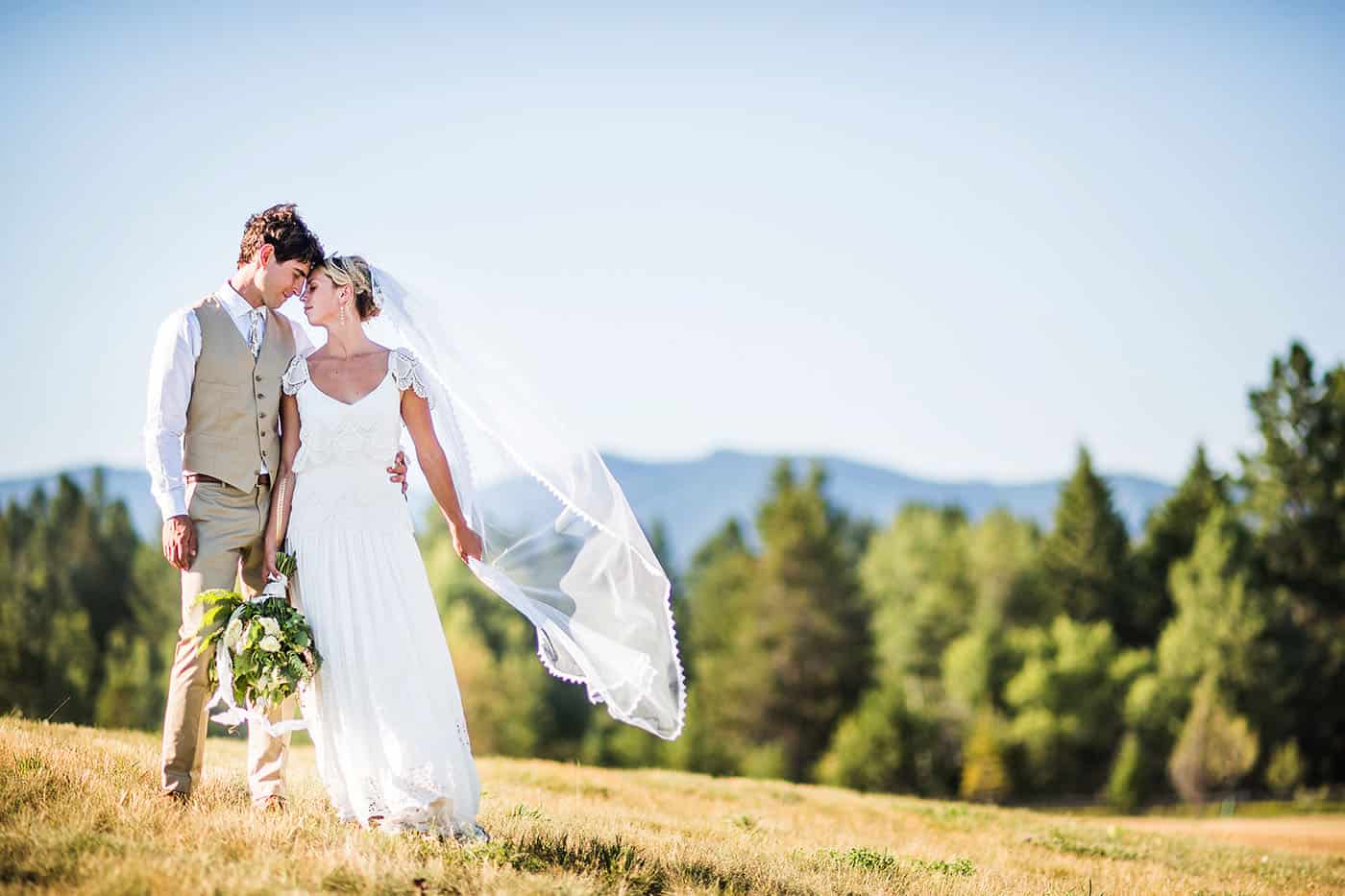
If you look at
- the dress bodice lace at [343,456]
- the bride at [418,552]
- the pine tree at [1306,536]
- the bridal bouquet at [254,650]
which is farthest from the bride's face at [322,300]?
the pine tree at [1306,536]

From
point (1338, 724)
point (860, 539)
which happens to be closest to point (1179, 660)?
point (1338, 724)

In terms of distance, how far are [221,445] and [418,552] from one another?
4.11 feet

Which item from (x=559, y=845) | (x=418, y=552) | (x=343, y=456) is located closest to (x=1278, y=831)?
(x=559, y=845)

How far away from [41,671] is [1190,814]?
144 feet

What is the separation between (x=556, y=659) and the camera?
7887 millimetres

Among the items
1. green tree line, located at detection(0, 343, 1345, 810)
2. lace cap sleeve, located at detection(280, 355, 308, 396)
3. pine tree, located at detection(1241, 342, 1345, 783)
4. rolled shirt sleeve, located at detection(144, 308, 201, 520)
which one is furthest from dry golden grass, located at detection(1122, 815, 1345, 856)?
pine tree, located at detection(1241, 342, 1345, 783)

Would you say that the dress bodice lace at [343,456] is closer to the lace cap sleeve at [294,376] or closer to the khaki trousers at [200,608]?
the lace cap sleeve at [294,376]

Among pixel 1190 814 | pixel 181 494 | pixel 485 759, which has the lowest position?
pixel 1190 814

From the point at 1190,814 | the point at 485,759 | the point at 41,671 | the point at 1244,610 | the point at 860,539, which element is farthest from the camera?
the point at 860,539

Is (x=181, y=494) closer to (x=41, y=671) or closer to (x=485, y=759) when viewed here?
(x=485, y=759)

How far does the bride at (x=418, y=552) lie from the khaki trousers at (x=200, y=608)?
184 mm

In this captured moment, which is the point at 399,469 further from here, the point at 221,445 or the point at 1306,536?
the point at 1306,536

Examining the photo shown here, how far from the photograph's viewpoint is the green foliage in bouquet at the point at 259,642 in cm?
663

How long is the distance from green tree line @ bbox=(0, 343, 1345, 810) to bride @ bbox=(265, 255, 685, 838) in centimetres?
4121
